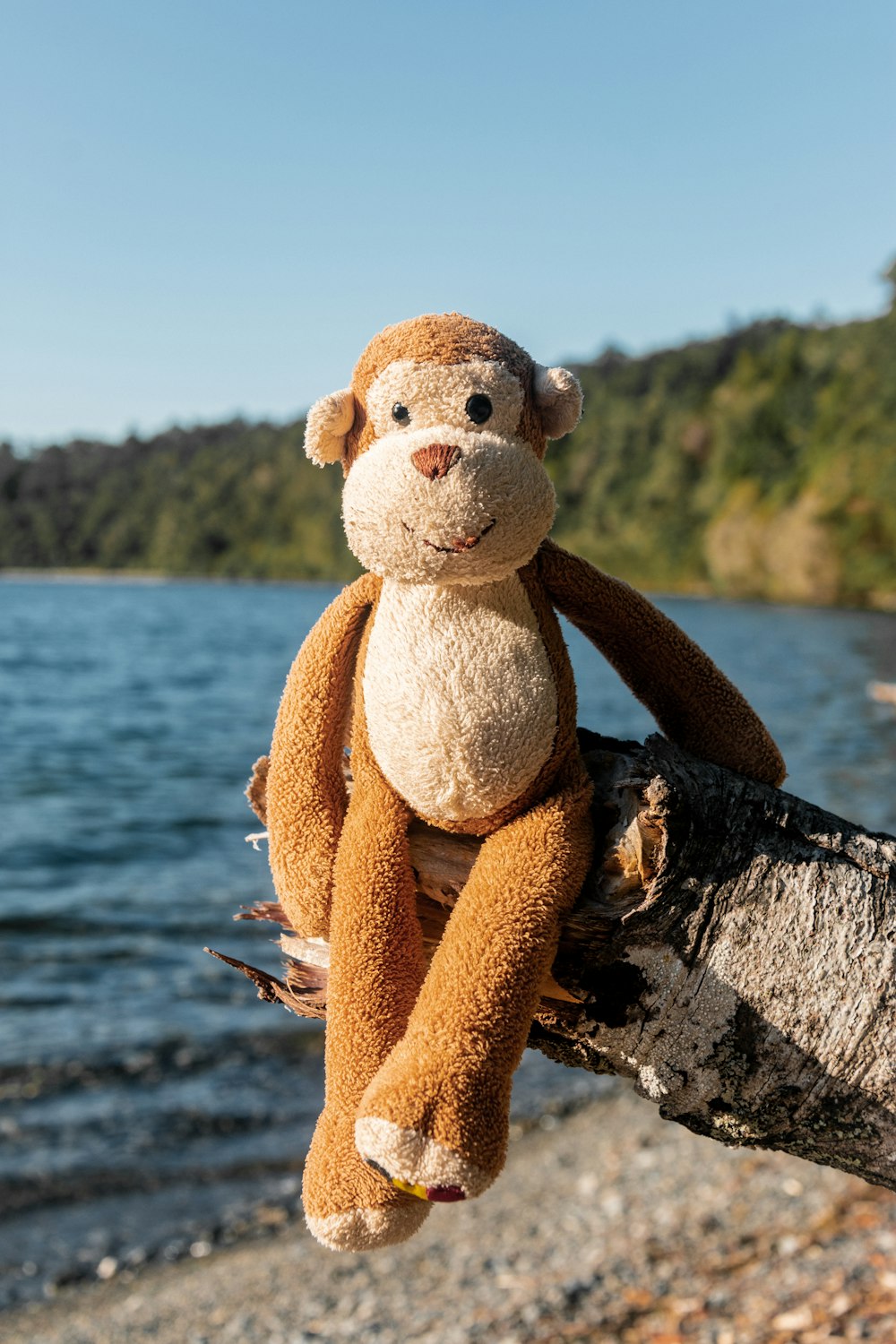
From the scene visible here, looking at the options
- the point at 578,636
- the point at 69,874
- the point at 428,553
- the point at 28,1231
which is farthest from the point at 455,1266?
the point at 69,874

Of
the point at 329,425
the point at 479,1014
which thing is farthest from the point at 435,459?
the point at 479,1014

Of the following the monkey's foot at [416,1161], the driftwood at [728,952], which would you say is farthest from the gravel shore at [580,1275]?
the monkey's foot at [416,1161]

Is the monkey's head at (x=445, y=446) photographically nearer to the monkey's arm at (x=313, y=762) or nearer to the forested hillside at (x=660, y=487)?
the monkey's arm at (x=313, y=762)

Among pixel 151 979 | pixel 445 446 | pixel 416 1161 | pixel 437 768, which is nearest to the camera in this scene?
pixel 416 1161

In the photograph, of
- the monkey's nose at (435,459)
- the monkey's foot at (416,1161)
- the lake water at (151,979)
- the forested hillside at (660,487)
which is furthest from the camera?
the forested hillside at (660,487)

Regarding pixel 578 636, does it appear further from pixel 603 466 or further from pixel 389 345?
pixel 603 466

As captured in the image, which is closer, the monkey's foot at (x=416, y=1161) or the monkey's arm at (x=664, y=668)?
the monkey's foot at (x=416, y=1161)

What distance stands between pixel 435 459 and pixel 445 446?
0.03 meters

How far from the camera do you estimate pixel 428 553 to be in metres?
1.68

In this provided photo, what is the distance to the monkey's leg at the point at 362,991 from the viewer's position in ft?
5.71

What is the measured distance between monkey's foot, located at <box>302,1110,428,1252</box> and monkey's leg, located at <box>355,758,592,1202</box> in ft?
0.51

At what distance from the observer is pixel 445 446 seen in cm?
165

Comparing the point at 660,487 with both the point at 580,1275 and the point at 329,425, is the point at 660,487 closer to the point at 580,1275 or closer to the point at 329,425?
the point at 580,1275

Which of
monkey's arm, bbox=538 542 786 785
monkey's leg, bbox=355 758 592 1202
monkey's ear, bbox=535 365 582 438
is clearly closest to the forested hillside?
monkey's arm, bbox=538 542 786 785
